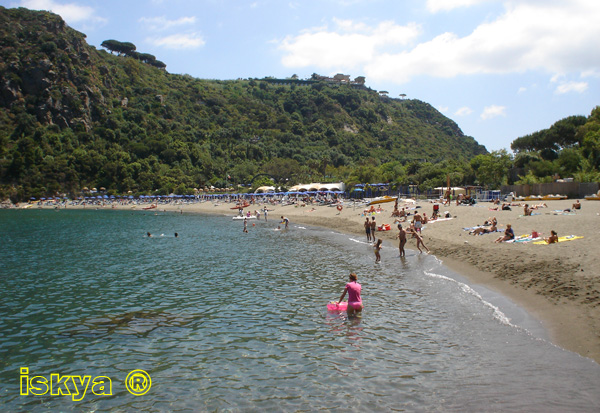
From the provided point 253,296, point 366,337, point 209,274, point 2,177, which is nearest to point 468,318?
point 366,337

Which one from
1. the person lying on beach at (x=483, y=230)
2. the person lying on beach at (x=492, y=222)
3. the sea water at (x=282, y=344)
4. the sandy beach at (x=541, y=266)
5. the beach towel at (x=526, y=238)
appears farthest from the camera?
the person lying on beach at (x=492, y=222)

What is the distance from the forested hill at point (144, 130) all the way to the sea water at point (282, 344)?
82295 millimetres

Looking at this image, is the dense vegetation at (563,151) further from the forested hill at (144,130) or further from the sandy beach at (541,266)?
the forested hill at (144,130)

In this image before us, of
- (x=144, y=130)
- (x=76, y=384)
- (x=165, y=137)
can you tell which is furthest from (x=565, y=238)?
(x=144, y=130)

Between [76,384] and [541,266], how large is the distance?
1388 cm

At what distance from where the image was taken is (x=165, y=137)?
118 metres

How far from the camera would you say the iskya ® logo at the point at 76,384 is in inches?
290

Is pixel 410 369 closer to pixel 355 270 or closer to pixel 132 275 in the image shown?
pixel 355 270

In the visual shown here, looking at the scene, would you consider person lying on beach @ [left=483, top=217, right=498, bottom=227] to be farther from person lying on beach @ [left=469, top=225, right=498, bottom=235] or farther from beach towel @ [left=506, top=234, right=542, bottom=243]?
beach towel @ [left=506, top=234, right=542, bottom=243]

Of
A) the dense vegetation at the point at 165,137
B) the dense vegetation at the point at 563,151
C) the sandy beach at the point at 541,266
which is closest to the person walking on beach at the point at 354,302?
the sandy beach at the point at 541,266

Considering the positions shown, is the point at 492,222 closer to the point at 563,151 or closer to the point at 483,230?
the point at 483,230

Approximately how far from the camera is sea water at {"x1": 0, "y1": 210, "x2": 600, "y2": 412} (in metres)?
6.84

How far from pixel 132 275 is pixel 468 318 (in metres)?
14.3

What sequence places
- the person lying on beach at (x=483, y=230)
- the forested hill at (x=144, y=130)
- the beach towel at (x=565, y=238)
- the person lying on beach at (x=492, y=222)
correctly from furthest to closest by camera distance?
the forested hill at (x=144, y=130)
the person lying on beach at (x=492, y=222)
the person lying on beach at (x=483, y=230)
the beach towel at (x=565, y=238)
